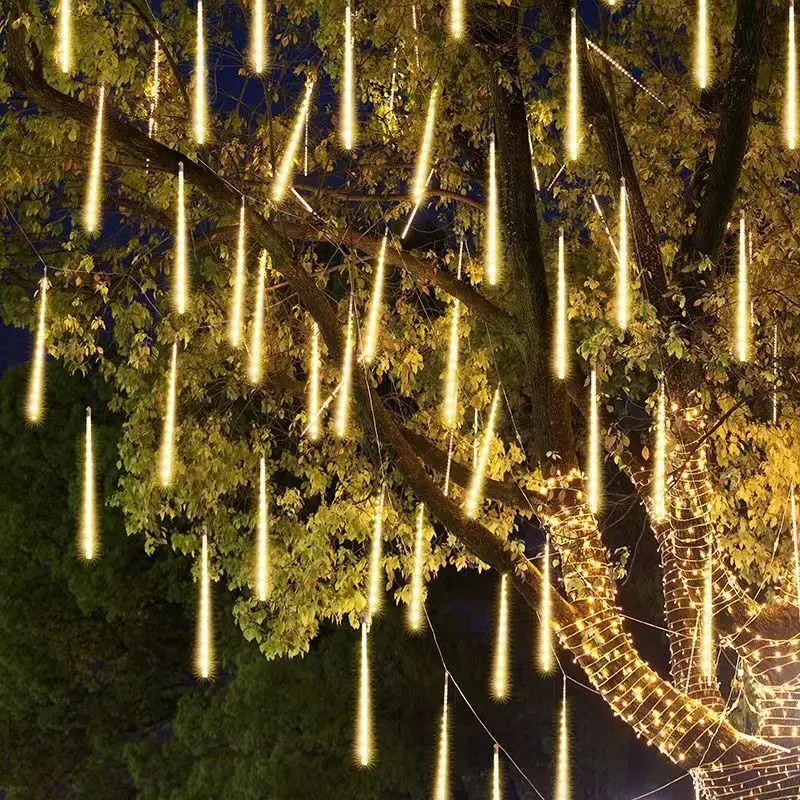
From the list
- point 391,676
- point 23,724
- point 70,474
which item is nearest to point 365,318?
point 391,676

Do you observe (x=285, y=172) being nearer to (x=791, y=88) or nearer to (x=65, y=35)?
(x=65, y=35)

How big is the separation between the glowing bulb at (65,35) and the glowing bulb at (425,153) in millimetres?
1929

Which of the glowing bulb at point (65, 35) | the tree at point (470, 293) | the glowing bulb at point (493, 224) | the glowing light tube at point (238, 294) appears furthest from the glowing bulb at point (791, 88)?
the glowing bulb at point (65, 35)

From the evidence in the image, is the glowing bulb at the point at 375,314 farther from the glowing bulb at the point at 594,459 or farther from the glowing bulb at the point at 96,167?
the glowing bulb at the point at 96,167

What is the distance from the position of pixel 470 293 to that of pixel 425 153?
824mm

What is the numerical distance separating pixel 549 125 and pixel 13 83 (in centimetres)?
373

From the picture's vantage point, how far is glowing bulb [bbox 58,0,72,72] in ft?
21.3

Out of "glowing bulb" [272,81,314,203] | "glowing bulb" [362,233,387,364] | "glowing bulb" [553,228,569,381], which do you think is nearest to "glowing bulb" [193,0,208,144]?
"glowing bulb" [272,81,314,203]

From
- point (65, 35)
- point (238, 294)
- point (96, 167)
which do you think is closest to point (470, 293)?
point (238, 294)

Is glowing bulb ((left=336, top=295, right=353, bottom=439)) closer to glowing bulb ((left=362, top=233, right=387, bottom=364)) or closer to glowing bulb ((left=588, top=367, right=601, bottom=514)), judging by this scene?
glowing bulb ((left=362, top=233, right=387, bottom=364))

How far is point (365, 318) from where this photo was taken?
8.62 meters

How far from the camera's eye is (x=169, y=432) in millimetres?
8047

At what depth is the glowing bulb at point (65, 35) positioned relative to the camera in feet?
21.3

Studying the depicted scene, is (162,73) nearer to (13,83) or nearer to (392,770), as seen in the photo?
(13,83)
